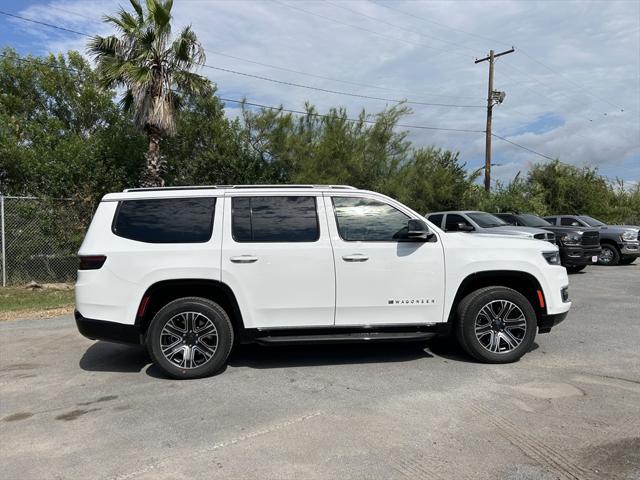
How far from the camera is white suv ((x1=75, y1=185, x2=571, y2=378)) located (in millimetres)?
5293

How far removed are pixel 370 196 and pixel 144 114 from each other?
1041 centimetres

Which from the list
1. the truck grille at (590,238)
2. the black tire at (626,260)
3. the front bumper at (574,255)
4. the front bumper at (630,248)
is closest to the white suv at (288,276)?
the front bumper at (574,255)

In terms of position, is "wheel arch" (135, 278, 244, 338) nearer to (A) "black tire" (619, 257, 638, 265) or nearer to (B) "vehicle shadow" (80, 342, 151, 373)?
(B) "vehicle shadow" (80, 342, 151, 373)

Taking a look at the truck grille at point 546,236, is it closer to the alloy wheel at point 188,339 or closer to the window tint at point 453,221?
the window tint at point 453,221

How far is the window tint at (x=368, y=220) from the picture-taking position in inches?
220

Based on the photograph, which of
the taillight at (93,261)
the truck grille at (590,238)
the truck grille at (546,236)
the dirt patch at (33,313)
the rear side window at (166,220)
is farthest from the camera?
the truck grille at (590,238)

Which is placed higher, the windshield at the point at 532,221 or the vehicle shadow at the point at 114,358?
the windshield at the point at 532,221

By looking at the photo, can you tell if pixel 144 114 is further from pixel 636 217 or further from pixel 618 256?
pixel 636 217

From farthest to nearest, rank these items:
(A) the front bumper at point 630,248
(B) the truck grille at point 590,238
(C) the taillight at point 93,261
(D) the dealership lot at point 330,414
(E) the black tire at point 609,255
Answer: (E) the black tire at point 609,255 → (A) the front bumper at point 630,248 → (B) the truck grille at point 590,238 → (C) the taillight at point 93,261 → (D) the dealership lot at point 330,414

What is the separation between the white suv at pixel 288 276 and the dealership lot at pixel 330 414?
0.44 meters

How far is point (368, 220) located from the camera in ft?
18.6

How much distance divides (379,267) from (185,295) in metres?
2.08

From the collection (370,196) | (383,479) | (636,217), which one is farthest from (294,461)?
(636,217)

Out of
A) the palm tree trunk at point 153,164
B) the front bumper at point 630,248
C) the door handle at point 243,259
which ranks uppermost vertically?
the palm tree trunk at point 153,164
